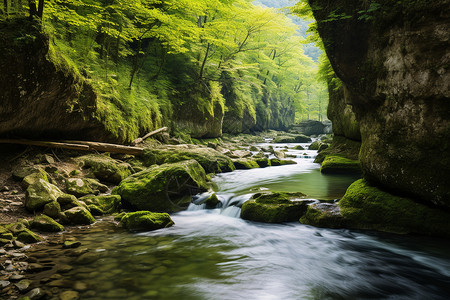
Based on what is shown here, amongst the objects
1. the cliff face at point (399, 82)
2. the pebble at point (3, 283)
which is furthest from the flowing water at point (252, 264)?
the cliff face at point (399, 82)

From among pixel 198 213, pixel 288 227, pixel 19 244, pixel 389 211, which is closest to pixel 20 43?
pixel 19 244

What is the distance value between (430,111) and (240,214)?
4083 mm

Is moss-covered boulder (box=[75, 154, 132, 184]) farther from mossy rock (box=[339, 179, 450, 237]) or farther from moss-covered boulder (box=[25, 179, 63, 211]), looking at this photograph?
mossy rock (box=[339, 179, 450, 237])

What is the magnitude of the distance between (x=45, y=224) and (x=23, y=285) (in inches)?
70.8

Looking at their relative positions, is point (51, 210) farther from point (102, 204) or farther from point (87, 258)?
point (87, 258)

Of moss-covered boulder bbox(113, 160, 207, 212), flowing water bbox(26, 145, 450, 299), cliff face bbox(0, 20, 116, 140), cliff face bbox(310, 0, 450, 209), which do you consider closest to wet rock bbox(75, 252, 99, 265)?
flowing water bbox(26, 145, 450, 299)

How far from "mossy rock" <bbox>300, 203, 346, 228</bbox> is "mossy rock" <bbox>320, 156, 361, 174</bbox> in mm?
5000

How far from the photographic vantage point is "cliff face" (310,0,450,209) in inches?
146

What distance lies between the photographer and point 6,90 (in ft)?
16.4

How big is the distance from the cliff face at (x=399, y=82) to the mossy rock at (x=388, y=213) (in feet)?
0.69

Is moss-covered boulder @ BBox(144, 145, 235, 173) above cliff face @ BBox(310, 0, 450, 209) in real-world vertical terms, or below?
below

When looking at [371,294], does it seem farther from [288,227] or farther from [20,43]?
[20,43]

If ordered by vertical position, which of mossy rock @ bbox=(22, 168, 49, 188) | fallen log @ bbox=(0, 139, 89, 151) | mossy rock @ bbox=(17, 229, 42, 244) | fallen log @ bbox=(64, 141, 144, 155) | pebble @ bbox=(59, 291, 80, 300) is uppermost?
fallen log @ bbox=(0, 139, 89, 151)

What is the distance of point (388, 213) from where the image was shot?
449cm
